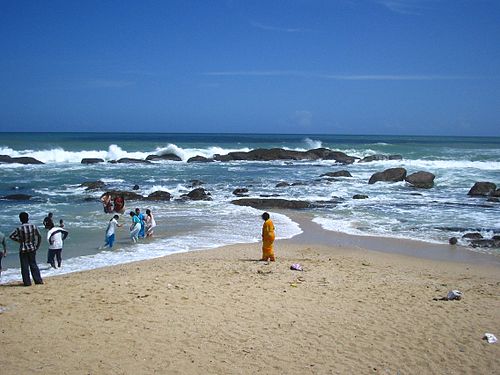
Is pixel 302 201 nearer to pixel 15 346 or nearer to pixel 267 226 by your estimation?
pixel 267 226

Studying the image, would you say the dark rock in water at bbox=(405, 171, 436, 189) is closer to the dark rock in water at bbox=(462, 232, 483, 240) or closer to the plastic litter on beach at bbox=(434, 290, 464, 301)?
the dark rock in water at bbox=(462, 232, 483, 240)

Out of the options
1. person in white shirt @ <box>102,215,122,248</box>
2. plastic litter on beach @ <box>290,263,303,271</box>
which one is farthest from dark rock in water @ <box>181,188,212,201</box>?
plastic litter on beach @ <box>290,263,303,271</box>

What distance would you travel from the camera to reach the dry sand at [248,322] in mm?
6027

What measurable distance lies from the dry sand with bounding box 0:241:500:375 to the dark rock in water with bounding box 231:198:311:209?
32.9 feet

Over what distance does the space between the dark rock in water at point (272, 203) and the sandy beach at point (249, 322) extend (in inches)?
393

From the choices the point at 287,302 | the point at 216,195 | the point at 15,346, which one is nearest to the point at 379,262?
the point at 287,302

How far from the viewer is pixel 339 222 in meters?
17.7

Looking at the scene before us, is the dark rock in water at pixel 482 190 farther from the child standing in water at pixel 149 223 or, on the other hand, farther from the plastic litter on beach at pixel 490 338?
the plastic litter on beach at pixel 490 338

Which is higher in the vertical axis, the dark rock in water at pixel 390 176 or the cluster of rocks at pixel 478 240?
the dark rock in water at pixel 390 176

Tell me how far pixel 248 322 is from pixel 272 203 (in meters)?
14.1

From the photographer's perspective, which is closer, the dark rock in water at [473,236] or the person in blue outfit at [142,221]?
the person in blue outfit at [142,221]

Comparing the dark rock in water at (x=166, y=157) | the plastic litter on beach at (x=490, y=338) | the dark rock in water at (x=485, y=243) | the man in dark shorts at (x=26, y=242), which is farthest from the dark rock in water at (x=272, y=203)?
the dark rock in water at (x=166, y=157)

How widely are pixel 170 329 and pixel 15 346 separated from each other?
6.53ft

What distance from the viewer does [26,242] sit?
8.98 m
